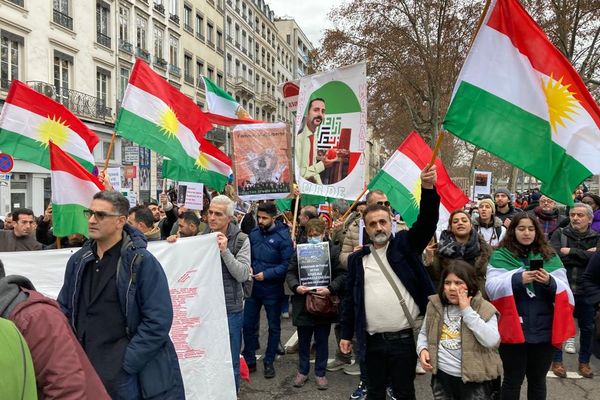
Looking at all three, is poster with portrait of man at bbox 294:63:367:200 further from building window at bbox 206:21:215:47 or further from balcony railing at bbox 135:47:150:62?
building window at bbox 206:21:215:47

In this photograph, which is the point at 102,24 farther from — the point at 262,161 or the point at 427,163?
the point at 427,163

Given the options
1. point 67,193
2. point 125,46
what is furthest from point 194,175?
point 125,46

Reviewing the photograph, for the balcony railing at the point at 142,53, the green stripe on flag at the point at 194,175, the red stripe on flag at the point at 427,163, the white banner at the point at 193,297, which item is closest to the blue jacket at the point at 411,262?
the white banner at the point at 193,297

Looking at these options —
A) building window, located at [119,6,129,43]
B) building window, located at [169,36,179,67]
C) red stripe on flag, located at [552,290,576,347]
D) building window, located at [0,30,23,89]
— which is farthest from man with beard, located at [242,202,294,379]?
building window, located at [169,36,179,67]

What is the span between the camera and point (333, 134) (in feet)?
19.9

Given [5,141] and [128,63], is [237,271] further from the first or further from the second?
[128,63]

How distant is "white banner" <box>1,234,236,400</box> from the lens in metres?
3.93

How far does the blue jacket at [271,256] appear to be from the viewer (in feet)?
16.7

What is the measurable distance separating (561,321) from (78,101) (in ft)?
79.6

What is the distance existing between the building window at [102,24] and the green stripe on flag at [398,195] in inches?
938

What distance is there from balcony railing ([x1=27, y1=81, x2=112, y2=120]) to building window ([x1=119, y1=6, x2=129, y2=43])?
4.59 metres

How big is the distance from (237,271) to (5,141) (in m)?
3.44

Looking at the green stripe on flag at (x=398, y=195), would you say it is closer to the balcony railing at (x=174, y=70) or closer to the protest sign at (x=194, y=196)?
the protest sign at (x=194, y=196)

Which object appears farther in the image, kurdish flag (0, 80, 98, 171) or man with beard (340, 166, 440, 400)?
kurdish flag (0, 80, 98, 171)
